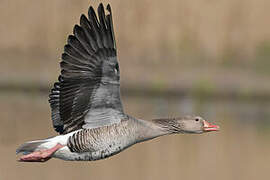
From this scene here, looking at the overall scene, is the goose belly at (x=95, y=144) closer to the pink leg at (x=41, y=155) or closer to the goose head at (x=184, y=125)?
the pink leg at (x=41, y=155)

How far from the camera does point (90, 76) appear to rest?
784cm

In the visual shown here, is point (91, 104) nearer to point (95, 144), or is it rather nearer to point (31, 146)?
point (95, 144)

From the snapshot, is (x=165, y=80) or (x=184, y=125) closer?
(x=184, y=125)

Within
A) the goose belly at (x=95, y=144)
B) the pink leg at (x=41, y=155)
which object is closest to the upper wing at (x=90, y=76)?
the goose belly at (x=95, y=144)

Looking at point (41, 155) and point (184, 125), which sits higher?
point (184, 125)

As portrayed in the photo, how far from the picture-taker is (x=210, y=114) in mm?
18469

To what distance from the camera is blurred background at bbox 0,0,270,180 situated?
14.9 metres

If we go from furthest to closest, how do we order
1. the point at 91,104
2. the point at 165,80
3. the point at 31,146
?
the point at 165,80 → the point at 31,146 → the point at 91,104

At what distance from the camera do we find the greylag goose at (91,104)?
7.76m

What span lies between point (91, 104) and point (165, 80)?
14.8 m

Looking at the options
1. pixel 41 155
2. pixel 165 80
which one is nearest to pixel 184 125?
pixel 41 155

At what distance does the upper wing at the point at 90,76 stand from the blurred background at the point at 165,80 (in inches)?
206

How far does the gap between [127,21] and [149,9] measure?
47.4 inches

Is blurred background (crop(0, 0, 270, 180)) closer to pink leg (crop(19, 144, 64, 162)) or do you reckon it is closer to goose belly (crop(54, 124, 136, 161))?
pink leg (crop(19, 144, 64, 162))
